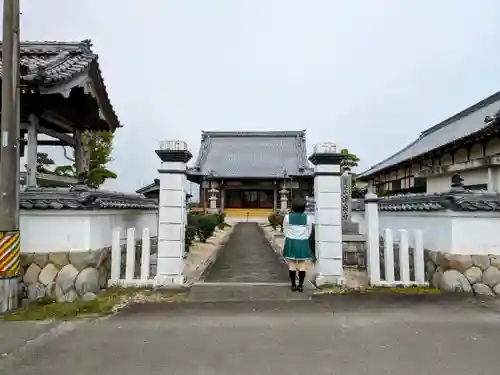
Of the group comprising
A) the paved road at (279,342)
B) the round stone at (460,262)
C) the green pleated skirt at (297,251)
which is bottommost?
the paved road at (279,342)

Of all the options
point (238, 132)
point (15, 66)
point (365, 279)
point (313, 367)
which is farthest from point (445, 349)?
point (238, 132)

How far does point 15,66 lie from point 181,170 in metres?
3.09

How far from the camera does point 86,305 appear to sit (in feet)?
18.8

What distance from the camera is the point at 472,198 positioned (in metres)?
6.52

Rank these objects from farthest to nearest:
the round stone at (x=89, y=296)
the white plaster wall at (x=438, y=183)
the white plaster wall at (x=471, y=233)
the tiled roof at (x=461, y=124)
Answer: the tiled roof at (x=461, y=124), the white plaster wall at (x=438, y=183), the white plaster wall at (x=471, y=233), the round stone at (x=89, y=296)

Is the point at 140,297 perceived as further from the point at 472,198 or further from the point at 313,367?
the point at 472,198

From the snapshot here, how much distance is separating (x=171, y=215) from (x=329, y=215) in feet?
9.76

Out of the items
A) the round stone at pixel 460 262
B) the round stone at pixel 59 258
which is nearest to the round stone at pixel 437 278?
the round stone at pixel 460 262

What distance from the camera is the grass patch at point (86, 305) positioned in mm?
5324

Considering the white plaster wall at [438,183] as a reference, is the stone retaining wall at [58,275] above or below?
below

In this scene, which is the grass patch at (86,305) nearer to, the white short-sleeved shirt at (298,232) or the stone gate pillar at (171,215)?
the stone gate pillar at (171,215)

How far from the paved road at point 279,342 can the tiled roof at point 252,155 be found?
1274 inches

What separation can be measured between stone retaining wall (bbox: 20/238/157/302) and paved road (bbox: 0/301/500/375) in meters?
1.24

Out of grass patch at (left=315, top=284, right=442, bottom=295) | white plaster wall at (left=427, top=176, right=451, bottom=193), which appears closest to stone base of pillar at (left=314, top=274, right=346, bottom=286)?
grass patch at (left=315, top=284, right=442, bottom=295)
